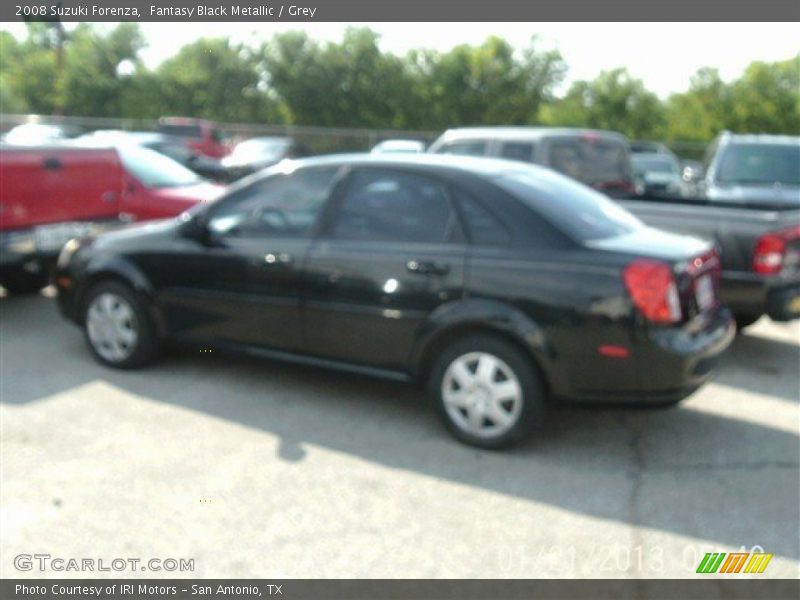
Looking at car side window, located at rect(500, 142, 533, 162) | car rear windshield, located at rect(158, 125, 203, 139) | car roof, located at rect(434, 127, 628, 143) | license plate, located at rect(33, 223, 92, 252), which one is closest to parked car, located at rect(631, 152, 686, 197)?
car roof, located at rect(434, 127, 628, 143)

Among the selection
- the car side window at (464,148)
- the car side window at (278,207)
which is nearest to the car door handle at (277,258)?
the car side window at (278,207)

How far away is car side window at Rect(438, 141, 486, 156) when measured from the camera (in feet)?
31.0

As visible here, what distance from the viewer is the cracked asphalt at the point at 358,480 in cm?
373

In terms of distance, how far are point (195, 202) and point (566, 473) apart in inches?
221

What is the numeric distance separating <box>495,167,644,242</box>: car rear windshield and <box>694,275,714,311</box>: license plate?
0.51 metres

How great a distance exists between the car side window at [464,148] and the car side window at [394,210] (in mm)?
4234

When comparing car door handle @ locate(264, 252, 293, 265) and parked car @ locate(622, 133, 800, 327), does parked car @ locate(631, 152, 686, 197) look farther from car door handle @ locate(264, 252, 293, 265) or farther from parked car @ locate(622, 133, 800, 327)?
car door handle @ locate(264, 252, 293, 265)

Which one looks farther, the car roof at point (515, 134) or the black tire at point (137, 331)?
the car roof at point (515, 134)

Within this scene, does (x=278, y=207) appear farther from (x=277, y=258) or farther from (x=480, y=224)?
(x=480, y=224)

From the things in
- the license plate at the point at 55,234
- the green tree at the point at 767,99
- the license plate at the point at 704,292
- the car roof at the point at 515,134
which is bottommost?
the license plate at the point at 55,234

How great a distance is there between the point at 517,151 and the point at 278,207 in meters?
4.15
